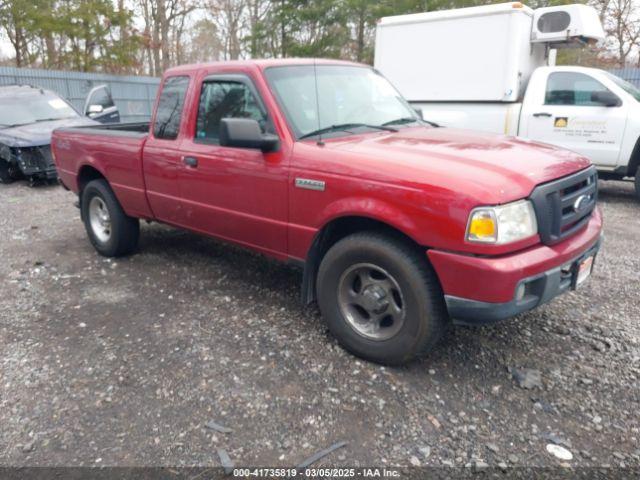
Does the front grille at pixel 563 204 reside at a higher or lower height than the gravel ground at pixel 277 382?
higher

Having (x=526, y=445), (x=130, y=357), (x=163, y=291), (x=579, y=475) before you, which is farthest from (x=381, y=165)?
(x=163, y=291)

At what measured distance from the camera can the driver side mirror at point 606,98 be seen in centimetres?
720

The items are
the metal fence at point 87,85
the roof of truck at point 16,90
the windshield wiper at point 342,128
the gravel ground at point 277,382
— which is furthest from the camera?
the metal fence at point 87,85

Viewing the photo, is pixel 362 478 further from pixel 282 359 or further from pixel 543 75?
pixel 543 75

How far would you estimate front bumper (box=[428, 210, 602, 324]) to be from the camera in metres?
2.66

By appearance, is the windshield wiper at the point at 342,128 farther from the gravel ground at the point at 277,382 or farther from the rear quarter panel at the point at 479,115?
the rear quarter panel at the point at 479,115

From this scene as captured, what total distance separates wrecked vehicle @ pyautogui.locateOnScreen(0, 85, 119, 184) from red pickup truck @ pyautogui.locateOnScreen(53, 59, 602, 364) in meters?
5.21

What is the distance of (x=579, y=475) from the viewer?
2383 millimetres

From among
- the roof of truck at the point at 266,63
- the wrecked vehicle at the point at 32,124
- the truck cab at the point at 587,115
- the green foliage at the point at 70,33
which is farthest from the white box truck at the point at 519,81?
the green foliage at the point at 70,33

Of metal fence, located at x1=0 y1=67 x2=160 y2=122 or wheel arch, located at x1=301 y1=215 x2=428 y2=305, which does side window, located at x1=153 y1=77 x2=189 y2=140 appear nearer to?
wheel arch, located at x1=301 y1=215 x2=428 y2=305

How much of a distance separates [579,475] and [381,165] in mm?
1847

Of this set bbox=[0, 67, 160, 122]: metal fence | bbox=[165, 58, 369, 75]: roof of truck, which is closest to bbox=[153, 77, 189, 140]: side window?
bbox=[165, 58, 369, 75]: roof of truck

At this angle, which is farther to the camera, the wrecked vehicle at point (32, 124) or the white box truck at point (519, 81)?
the wrecked vehicle at point (32, 124)

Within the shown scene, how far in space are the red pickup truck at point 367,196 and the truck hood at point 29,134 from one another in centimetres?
512
